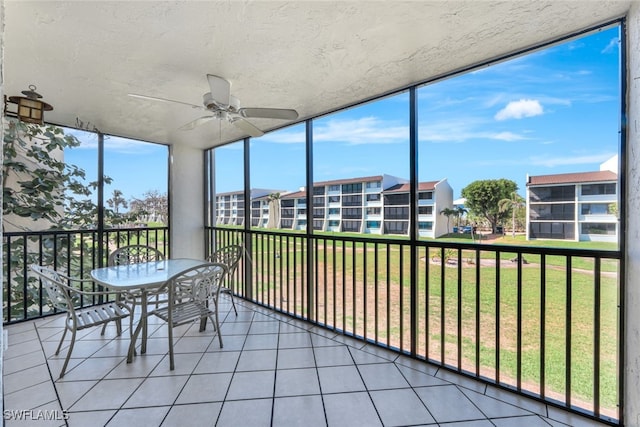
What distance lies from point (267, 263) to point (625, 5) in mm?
3728

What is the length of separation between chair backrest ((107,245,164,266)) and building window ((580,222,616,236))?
395 cm

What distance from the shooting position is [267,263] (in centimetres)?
376

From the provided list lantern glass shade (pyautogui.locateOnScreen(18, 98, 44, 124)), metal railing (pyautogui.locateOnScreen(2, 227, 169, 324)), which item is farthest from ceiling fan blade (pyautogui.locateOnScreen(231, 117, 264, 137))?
metal railing (pyautogui.locateOnScreen(2, 227, 169, 324))

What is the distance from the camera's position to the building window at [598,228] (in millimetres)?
1629

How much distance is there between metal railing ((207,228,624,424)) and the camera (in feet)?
5.53

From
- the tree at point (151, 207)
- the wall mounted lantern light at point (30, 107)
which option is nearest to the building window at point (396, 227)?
the wall mounted lantern light at point (30, 107)

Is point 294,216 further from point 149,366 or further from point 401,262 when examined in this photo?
point 149,366

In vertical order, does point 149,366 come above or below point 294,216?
below

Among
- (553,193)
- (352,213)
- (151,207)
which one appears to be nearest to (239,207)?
(151,207)

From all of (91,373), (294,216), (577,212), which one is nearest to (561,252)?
(577,212)

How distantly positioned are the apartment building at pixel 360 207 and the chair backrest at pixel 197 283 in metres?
1.14

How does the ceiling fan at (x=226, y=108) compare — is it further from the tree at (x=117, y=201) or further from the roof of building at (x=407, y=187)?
the tree at (x=117, y=201)

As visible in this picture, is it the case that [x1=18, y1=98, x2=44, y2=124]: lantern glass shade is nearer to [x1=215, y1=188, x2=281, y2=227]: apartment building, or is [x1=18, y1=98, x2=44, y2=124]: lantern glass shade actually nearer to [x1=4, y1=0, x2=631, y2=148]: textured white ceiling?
[x1=4, y1=0, x2=631, y2=148]: textured white ceiling

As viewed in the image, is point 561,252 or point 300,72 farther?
point 300,72
